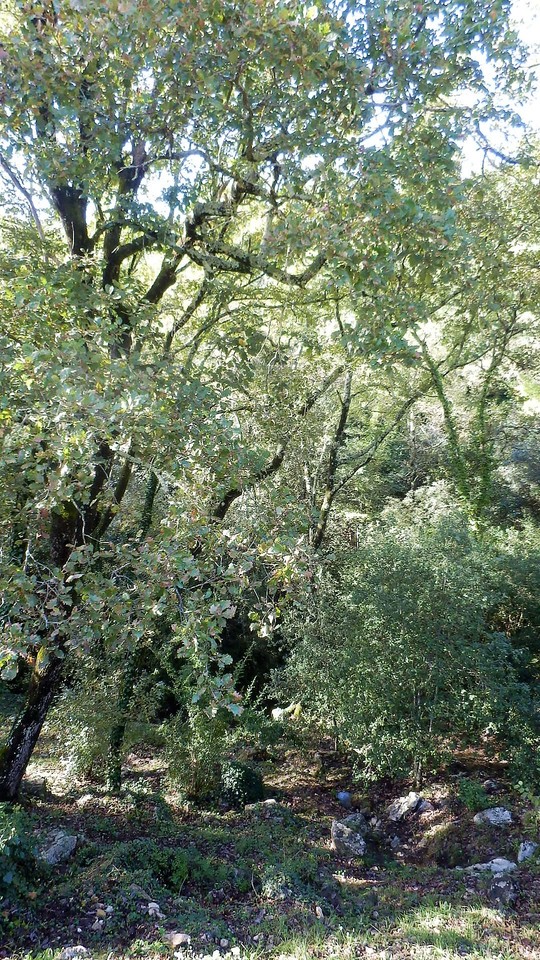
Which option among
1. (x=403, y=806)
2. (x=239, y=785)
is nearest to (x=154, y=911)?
(x=239, y=785)

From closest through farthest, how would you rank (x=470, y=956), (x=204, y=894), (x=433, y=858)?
(x=470, y=956) < (x=204, y=894) < (x=433, y=858)

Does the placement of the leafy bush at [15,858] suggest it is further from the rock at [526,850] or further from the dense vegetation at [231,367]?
the rock at [526,850]

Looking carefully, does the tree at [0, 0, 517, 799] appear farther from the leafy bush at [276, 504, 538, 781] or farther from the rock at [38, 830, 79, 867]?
the leafy bush at [276, 504, 538, 781]

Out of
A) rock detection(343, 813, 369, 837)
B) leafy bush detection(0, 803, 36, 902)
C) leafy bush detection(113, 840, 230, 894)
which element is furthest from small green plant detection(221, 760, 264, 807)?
leafy bush detection(0, 803, 36, 902)

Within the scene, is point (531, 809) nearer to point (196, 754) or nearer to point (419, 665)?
point (419, 665)

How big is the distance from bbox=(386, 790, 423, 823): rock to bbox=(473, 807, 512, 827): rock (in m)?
0.75

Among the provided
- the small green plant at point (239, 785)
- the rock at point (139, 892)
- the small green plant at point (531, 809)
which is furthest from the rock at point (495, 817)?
the rock at point (139, 892)

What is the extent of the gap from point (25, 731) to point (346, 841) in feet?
10.9

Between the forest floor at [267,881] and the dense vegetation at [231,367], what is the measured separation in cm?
39

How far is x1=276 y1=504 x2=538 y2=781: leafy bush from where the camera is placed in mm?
6035

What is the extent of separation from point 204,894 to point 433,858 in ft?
8.00

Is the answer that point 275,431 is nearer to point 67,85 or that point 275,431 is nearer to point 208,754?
point 208,754

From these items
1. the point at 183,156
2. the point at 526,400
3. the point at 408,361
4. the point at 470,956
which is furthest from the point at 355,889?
the point at 526,400

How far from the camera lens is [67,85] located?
10.4 feet
